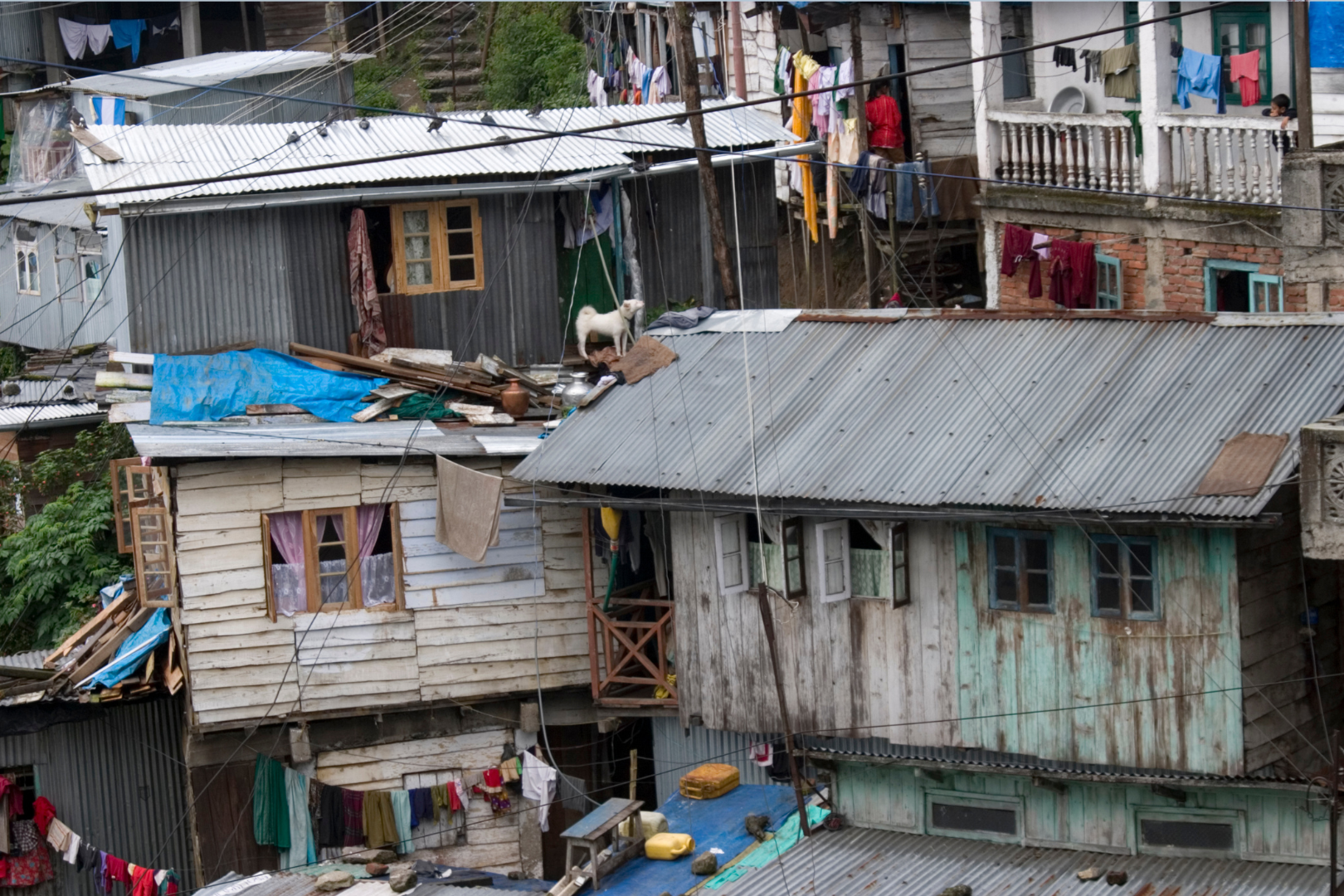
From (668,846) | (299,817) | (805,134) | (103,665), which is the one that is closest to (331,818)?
(299,817)

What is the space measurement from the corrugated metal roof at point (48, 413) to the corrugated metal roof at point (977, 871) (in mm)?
16059

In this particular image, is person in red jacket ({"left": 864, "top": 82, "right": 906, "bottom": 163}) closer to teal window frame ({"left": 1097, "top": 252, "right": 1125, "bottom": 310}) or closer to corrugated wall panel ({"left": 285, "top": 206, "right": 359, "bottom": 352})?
teal window frame ({"left": 1097, "top": 252, "right": 1125, "bottom": 310})

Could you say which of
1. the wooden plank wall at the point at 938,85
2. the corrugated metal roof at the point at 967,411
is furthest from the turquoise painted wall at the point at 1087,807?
the wooden plank wall at the point at 938,85

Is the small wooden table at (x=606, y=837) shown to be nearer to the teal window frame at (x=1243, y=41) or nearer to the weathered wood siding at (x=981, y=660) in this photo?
the weathered wood siding at (x=981, y=660)

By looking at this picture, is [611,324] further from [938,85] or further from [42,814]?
[42,814]

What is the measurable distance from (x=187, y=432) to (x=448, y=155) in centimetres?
499

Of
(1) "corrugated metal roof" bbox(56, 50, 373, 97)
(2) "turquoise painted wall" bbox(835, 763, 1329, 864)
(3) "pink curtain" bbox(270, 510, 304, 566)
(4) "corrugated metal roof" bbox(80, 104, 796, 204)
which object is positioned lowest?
(2) "turquoise painted wall" bbox(835, 763, 1329, 864)

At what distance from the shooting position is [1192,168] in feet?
69.8

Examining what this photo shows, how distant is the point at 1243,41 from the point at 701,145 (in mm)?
6865

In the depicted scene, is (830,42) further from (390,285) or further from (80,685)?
(80,685)

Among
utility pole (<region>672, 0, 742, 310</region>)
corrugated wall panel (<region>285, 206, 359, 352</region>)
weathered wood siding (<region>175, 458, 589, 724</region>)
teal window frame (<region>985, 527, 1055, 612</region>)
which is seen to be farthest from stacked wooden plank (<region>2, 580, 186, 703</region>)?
teal window frame (<region>985, 527, 1055, 612</region>)

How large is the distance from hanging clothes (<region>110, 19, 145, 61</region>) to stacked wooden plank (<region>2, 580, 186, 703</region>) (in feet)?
70.6

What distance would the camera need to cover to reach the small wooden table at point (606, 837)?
57.0 feet

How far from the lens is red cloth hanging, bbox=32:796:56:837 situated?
22375mm
